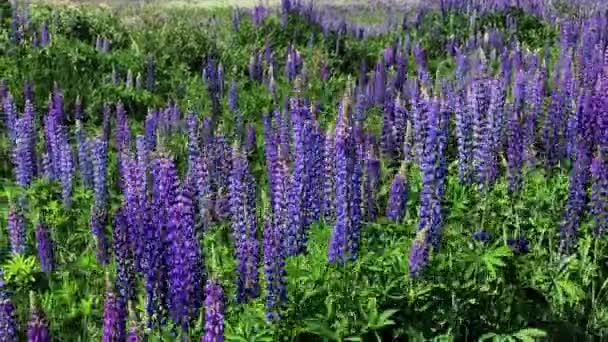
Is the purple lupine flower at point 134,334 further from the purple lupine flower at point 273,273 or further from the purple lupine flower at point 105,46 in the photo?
the purple lupine flower at point 105,46

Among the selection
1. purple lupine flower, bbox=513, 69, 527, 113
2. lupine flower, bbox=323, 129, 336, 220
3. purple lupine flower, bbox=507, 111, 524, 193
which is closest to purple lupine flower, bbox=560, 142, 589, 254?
purple lupine flower, bbox=507, 111, 524, 193

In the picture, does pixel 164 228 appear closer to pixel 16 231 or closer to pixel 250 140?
pixel 16 231

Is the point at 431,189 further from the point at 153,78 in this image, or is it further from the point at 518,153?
the point at 153,78

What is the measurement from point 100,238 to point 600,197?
9.22 feet

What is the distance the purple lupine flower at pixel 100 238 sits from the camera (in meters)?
4.71

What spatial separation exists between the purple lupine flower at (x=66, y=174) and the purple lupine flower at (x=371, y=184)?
216 cm

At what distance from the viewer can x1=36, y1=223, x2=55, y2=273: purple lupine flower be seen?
15.6 ft

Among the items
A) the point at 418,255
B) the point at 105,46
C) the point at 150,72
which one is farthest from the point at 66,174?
the point at 105,46

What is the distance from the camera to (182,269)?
3604 mm

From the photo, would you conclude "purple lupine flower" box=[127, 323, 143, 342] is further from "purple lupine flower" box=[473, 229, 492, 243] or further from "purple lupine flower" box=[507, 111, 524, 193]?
"purple lupine flower" box=[507, 111, 524, 193]

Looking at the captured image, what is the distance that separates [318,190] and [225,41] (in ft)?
22.4

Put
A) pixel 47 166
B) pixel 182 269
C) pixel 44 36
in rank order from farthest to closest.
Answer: pixel 44 36 → pixel 47 166 → pixel 182 269

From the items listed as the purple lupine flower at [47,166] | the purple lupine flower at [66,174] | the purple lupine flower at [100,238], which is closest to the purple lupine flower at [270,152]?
the purple lupine flower at [100,238]

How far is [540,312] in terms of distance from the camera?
4102 millimetres
